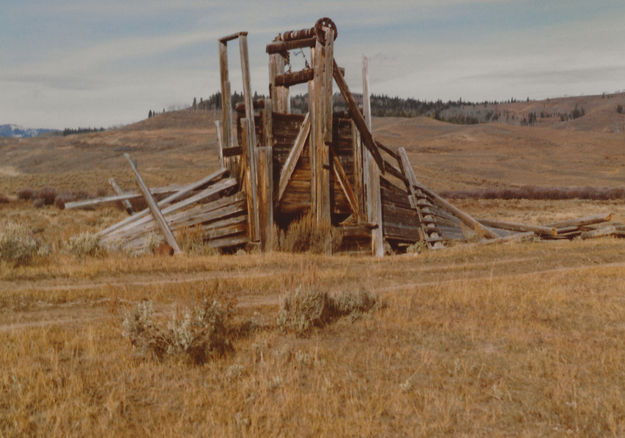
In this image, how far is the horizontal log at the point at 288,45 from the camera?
12449 mm

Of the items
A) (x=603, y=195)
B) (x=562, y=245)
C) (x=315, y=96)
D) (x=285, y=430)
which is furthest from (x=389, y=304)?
(x=603, y=195)

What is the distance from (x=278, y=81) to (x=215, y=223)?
14.1 feet

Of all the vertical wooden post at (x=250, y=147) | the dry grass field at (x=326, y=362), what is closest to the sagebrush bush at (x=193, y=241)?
the vertical wooden post at (x=250, y=147)

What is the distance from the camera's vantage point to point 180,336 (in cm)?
503

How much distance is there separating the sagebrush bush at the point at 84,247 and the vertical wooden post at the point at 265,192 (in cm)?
342

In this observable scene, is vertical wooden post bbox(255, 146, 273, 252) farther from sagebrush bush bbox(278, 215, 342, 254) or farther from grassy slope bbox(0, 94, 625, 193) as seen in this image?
grassy slope bbox(0, 94, 625, 193)

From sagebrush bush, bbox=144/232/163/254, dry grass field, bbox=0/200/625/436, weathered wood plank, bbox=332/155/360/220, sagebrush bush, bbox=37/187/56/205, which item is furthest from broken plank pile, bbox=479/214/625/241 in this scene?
sagebrush bush, bbox=37/187/56/205

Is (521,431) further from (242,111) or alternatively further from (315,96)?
(242,111)

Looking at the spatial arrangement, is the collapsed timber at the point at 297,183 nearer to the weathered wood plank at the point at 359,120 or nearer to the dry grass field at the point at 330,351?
the weathered wood plank at the point at 359,120

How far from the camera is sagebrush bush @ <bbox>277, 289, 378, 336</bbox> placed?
19.4 ft

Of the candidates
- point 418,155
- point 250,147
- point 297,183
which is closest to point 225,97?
point 250,147

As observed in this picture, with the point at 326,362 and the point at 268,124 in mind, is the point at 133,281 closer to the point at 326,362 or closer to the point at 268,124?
the point at 326,362

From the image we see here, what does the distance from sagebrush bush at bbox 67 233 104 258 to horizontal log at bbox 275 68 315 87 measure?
614 cm

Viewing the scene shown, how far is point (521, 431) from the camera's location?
3.79m
